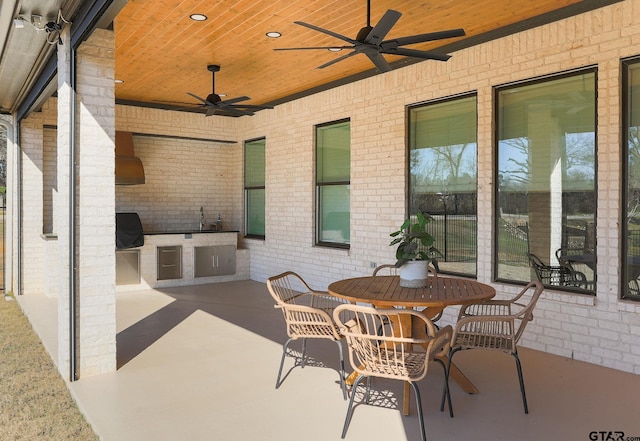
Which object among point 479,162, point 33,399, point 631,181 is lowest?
point 33,399

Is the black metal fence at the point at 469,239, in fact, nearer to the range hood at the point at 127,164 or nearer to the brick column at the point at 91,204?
the brick column at the point at 91,204

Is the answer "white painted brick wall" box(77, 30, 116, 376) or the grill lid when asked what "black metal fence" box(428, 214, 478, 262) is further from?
the grill lid

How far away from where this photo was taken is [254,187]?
9.50m

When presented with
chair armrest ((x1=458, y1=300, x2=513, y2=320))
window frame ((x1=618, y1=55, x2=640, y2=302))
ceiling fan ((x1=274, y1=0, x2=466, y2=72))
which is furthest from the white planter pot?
window frame ((x1=618, y1=55, x2=640, y2=302))

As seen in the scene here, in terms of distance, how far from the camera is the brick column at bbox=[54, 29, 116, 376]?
3943 millimetres

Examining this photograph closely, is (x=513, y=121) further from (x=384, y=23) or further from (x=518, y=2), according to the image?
(x=384, y=23)

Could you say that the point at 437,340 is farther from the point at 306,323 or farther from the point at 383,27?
the point at 383,27

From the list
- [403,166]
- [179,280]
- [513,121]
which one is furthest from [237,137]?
[513,121]

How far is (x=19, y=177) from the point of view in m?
7.54

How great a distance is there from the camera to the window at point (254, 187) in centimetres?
934

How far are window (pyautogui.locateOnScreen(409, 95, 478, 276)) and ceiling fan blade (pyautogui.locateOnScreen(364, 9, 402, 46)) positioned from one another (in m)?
2.03

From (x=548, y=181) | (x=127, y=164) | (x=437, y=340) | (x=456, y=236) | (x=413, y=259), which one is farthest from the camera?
(x=127, y=164)

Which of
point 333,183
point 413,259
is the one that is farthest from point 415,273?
point 333,183

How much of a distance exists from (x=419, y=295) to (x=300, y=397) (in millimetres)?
1104
